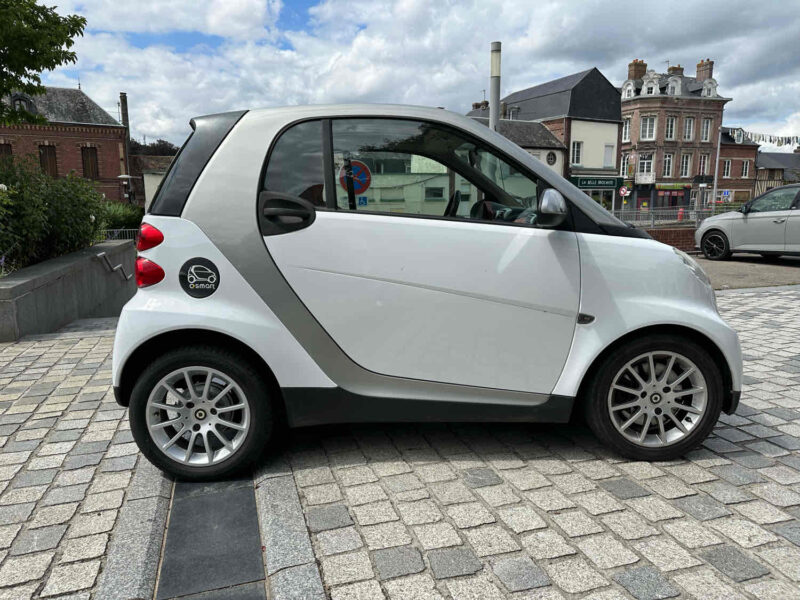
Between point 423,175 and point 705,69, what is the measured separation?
77.3 m

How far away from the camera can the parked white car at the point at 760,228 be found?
11852mm

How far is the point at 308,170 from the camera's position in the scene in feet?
9.62

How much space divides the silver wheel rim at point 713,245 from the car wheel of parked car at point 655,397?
38.5 ft

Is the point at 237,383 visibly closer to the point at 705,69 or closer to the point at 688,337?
the point at 688,337

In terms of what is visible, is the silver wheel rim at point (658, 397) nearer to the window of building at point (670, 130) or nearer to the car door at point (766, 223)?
the car door at point (766, 223)

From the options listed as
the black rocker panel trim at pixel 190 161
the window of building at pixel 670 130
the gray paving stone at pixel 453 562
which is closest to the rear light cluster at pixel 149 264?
the black rocker panel trim at pixel 190 161

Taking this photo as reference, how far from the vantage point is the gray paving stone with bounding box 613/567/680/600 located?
209cm

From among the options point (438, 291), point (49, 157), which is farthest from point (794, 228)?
point (49, 157)

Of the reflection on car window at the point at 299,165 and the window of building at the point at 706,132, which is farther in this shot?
the window of building at the point at 706,132

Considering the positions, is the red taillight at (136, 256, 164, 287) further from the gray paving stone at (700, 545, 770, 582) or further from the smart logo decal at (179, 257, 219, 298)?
the gray paving stone at (700, 545, 770, 582)

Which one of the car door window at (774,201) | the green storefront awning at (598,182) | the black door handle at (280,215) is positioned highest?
the green storefront awning at (598,182)

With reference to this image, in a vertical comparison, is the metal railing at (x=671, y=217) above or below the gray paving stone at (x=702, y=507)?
above

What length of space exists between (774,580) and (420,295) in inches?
70.3

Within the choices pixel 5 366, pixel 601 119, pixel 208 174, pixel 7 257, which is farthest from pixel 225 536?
pixel 601 119
